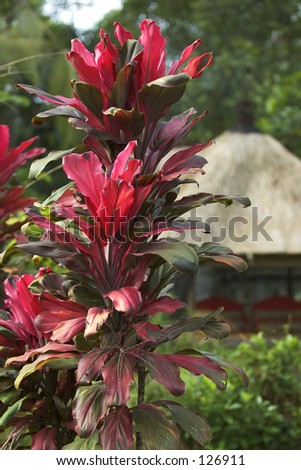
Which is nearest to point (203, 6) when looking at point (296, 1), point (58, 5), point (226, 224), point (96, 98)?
point (296, 1)

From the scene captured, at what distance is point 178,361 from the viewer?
5.87ft

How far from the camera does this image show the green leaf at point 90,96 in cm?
175

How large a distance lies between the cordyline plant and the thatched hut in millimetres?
4752

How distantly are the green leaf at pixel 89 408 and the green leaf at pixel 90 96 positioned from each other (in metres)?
0.76

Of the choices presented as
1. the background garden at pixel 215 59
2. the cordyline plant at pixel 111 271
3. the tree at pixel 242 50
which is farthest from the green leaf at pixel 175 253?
the tree at pixel 242 50

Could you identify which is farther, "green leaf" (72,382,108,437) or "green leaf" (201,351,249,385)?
"green leaf" (201,351,249,385)

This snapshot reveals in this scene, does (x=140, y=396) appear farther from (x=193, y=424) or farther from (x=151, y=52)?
(x=151, y=52)

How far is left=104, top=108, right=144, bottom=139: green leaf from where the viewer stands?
1.72 meters

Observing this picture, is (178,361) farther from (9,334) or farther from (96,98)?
(96,98)

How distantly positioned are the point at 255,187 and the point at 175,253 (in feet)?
22.4

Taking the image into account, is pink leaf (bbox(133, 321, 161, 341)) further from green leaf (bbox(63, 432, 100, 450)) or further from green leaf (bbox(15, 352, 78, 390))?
green leaf (bbox(63, 432, 100, 450))

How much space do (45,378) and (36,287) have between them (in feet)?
0.99

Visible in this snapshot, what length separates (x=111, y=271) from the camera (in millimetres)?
Answer: 1791

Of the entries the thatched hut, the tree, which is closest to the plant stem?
the thatched hut
